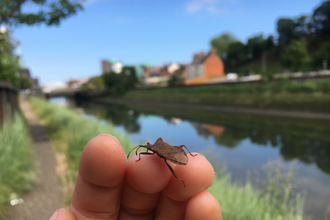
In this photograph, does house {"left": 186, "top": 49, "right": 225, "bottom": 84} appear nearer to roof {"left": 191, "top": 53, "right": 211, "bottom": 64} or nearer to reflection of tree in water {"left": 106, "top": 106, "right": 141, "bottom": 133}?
roof {"left": 191, "top": 53, "right": 211, "bottom": 64}

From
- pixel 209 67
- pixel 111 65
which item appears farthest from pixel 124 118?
pixel 111 65

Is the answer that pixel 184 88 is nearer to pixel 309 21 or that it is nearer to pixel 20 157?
pixel 309 21

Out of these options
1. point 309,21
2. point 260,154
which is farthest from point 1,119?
point 309,21

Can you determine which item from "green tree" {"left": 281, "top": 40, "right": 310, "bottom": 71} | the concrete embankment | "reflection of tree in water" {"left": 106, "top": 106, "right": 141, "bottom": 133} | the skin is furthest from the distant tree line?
the skin

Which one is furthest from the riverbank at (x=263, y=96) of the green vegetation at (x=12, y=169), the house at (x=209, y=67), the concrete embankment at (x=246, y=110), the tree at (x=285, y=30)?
the tree at (x=285, y=30)

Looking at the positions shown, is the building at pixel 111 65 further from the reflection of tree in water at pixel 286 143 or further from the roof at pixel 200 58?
the reflection of tree in water at pixel 286 143

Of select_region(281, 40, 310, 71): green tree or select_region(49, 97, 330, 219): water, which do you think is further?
select_region(281, 40, 310, 71): green tree

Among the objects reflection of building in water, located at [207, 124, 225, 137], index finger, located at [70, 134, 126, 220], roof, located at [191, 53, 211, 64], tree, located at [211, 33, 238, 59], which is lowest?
reflection of building in water, located at [207, 124, 225, 137]
